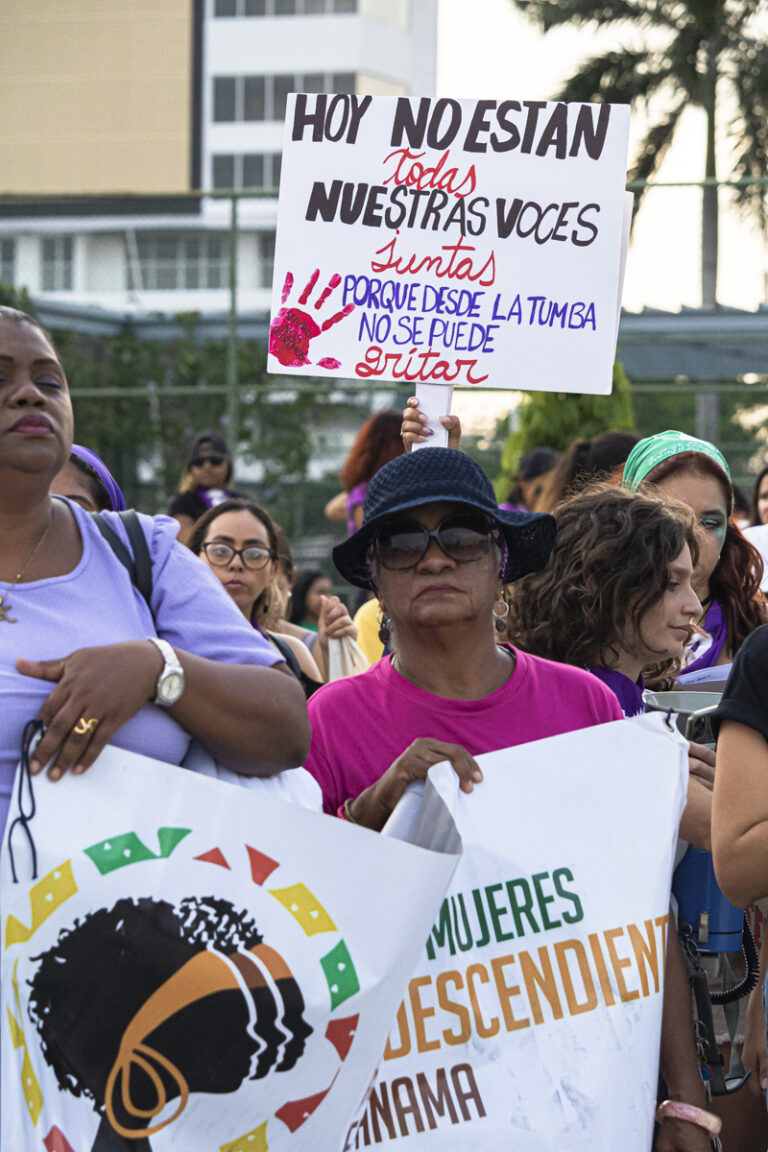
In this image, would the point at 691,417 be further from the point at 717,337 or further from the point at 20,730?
the point at 20,730

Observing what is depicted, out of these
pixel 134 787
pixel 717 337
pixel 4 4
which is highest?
pixel 4 4

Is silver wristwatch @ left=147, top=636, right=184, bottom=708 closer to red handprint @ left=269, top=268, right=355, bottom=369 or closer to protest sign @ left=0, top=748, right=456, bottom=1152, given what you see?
protest sign @ left=0, top=748, right=456, bottom=1152

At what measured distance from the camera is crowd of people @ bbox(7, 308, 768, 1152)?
6.96ft

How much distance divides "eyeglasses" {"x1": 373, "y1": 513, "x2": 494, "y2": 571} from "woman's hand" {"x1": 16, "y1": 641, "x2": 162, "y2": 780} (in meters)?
0.68

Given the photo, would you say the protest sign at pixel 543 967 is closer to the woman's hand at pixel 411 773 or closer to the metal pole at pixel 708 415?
the woman's hand at pixel 411 773

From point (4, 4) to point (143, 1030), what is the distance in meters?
57.1

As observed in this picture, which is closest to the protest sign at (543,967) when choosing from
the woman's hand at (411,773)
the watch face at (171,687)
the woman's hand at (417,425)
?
the woman's hand at (411,773)

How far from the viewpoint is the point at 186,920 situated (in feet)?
6.71

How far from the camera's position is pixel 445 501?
262cm

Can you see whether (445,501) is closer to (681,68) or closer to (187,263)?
(187,263)

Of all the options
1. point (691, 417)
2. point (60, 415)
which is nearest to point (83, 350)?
point (691, 417)

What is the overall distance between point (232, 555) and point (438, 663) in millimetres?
2211

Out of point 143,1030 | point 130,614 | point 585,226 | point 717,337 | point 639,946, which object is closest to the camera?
point 143,1030

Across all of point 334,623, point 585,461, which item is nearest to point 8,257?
point 585,461
